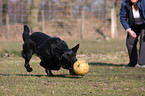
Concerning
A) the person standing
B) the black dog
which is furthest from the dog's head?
the person standing

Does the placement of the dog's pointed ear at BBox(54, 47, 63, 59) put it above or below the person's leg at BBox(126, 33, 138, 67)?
above

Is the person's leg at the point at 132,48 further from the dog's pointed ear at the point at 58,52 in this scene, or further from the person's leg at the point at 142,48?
the dog's pointed ear at the point at 58,52

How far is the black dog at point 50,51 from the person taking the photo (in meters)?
5.35

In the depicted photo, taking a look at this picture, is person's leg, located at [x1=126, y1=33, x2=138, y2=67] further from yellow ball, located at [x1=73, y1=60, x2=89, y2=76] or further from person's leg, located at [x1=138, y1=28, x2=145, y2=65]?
yellow ball, located at [x1=73, y1=60, x2=89, y2=76]

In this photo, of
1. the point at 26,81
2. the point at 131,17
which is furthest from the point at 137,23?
the point at 26,81

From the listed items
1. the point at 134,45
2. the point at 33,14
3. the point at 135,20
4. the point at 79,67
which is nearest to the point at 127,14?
the point at 135,20

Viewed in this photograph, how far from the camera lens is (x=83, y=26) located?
21453mm

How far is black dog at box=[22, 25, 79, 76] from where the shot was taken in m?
5.35

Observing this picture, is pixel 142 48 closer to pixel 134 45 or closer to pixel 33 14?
pixel 134 45

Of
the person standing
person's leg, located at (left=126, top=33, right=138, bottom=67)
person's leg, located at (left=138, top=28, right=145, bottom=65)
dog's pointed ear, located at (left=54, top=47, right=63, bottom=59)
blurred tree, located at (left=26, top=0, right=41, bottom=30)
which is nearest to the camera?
dog's pointed ear, located at (left=54, top=47, right=63, bottom=59)

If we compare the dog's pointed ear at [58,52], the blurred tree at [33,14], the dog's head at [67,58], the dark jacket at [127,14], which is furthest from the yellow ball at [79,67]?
the blurred tree at [33,14]

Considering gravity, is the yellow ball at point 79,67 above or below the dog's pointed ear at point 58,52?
below

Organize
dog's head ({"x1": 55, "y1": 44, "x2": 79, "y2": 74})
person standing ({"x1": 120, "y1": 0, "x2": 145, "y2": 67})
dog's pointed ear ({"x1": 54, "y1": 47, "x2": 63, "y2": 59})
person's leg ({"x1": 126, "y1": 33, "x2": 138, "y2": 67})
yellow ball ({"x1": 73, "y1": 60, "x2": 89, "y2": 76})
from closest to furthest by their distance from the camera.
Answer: yellow ball ({"x1": 73, "y1": 60, "x2": 89, "y2": 76}) < dog's head ({"x1": 55, "y1": 44, "x2": 79, "y2": 74}) < dog's pointed ear ({"x1": 54, "y1": 47, "x2": 63, "y2": 59}) < person standing ({"x1": 120, "y1": 0, "x2": 145, "y2": 67}) < person's leg ({"x1": 126, "y1": 33, "x2": 138, "y2": 67})

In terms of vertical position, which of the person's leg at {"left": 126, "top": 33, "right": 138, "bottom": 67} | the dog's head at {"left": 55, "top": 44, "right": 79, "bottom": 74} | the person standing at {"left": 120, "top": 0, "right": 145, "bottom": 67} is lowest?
the person's leg at {"left": 126, "top": 33, "right": 138, "bottom": 67}
